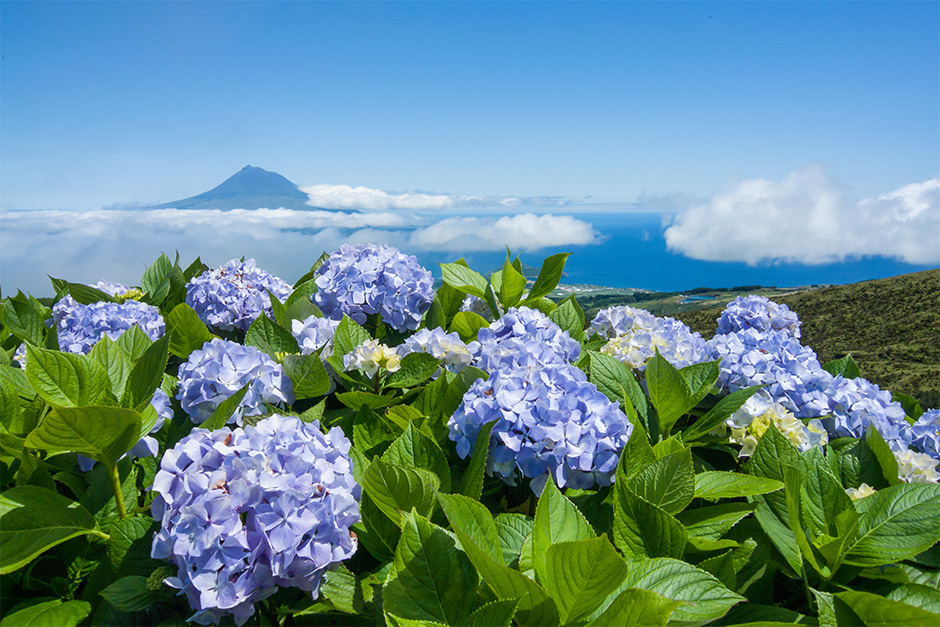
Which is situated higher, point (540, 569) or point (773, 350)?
point (773, 350)

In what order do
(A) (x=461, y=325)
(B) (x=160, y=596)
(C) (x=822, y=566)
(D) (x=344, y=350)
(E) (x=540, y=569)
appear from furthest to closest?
(A) (x=461, y=325) < (D) (x=344, y=350) < (C) (x=822, y=566) < (B) (x=160, y=596) < (E) (x=540, y=569)

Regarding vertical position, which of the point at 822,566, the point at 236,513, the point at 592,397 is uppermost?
the point at 592,397

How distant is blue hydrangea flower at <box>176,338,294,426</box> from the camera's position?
2.22 m

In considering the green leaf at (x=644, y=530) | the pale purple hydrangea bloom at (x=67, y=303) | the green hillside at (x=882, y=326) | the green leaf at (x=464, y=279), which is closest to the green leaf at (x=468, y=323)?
the green leaf at (x=464, y=279)

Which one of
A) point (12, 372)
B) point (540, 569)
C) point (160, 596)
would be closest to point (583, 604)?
point (540, 569)

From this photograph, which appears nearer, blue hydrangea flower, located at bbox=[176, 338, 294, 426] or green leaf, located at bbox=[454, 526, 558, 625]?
green leaf, located at bbox=[454, 526, 558, 625]

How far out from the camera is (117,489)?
1.80 meters

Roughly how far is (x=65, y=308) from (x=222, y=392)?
6.93 ft

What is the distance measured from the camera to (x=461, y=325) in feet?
10.2

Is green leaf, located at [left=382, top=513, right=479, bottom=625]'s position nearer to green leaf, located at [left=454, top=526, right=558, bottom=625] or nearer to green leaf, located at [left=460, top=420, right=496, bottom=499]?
green leaf, located at [left=454, top=526, right=558, bottom=625]

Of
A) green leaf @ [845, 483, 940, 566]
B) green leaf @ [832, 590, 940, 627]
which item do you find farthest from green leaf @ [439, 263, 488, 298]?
green leaf @ [832, 590, 940, 627]

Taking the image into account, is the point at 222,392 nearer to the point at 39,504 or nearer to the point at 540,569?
the point at 39,504

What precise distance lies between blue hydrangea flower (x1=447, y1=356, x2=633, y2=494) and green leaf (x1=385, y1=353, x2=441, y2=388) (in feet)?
1.86

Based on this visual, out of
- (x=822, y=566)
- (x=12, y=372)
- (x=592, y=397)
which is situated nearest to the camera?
(x=822, y=566)
